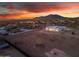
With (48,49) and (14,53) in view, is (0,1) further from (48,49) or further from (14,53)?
(48,49)

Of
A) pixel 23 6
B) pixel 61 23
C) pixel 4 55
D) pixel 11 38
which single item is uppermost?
pixel 23 6

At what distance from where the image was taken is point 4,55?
1455mm

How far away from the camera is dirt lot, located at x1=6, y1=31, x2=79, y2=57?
4.74ft

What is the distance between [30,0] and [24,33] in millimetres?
320

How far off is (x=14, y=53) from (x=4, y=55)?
9 centimetres

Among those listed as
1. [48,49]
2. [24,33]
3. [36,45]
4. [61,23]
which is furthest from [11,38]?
[61,23]

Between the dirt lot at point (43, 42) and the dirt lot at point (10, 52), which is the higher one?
the dirt lot at point (43, 42)

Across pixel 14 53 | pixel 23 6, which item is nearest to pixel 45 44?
pixel 14 53

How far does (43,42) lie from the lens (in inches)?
57.9

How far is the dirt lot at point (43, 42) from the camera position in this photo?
1.45 metres

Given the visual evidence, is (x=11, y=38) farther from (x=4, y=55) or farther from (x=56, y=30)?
(x=56, y=30)

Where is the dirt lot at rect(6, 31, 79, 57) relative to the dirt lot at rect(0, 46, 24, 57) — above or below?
above

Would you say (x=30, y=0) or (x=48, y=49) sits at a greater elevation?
(x=30, y=0)

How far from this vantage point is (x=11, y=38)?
58.3 inches
